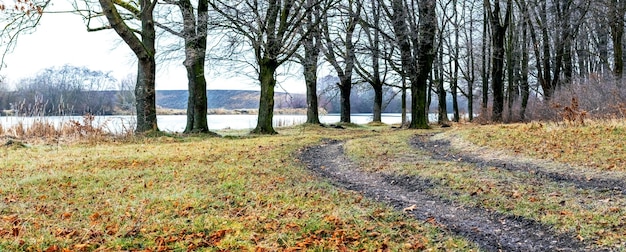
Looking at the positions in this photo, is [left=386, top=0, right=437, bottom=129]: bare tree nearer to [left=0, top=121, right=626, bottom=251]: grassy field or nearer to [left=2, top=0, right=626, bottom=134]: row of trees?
[left=2, top=0, right=626, bottom=134]: row of trees

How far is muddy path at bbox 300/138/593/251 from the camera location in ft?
12.7

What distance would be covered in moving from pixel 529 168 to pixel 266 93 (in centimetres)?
934

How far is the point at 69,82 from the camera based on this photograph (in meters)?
30.2

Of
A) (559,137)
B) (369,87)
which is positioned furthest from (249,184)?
(369,87)

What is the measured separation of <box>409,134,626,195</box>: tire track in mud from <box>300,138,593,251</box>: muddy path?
6.30 feet

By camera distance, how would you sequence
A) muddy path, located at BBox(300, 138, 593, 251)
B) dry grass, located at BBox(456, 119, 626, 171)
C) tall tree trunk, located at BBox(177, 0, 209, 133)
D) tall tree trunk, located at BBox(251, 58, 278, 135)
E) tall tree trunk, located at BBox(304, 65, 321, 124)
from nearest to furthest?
1. muddy path, located at BBox(300, 138, 593, 251)
2. dry grass, located at BBox(456, 119, 626, 171)
3. tall tree trunk, located at BBox(177, 0, 209, 133)
4. tall tree trunk, located at BBox(251, 58, 278, 135)
5. tall tree trunk, located at BBox(304, 65, 321, 124)

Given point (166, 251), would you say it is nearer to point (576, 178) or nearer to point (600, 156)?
point (576, 178)

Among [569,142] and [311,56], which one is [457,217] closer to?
[569,142]

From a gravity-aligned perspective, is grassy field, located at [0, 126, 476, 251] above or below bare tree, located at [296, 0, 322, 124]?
below

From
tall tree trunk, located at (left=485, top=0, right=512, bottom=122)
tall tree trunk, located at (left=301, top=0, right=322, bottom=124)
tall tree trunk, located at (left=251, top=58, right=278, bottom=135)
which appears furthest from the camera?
tall tree trunk, located at (left=485, top=0, right=512, bottom=122)

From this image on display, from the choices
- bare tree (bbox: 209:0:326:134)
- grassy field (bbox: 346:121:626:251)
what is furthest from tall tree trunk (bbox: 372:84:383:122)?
grassy field (bbox: 346:121:626:251)

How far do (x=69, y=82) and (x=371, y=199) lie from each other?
1193 inches

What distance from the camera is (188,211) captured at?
4.22 meters

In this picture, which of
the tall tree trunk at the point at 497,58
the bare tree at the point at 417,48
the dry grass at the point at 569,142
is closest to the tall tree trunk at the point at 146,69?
the dry grass at the point at 569,142
